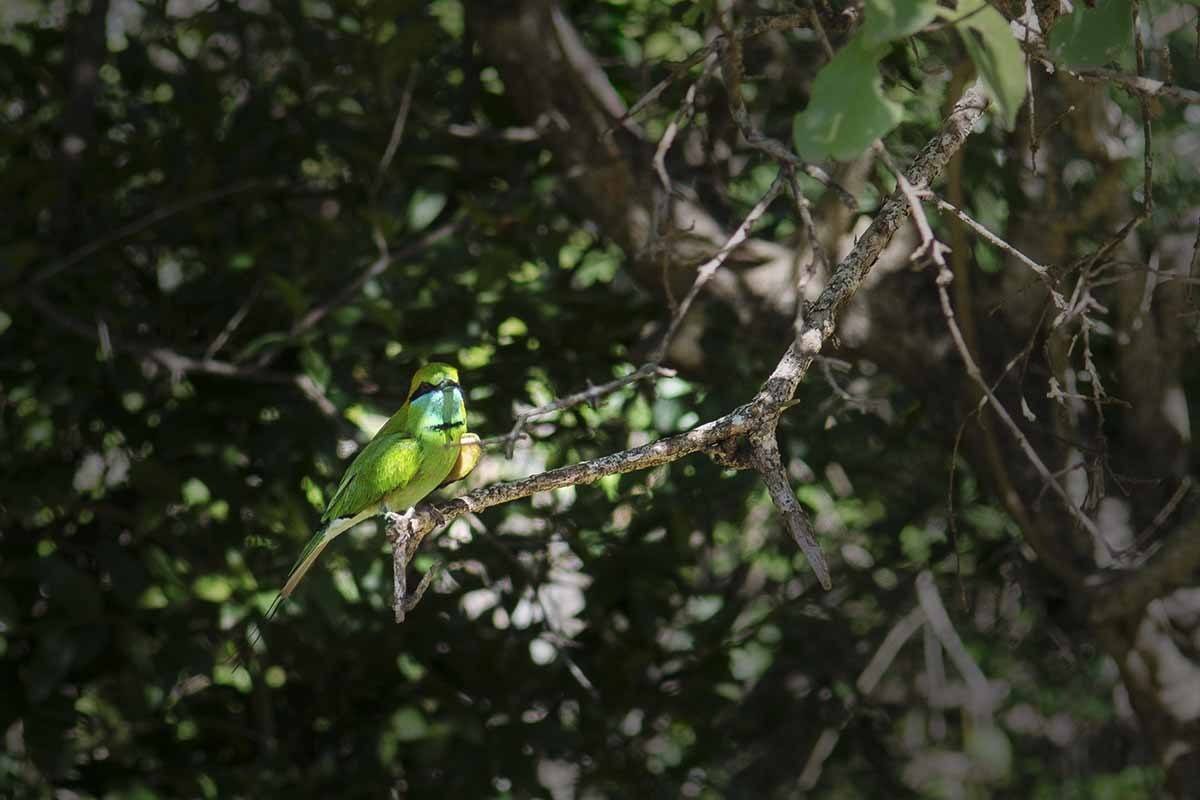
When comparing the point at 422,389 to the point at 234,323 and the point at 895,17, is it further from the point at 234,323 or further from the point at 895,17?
the point at 895,17

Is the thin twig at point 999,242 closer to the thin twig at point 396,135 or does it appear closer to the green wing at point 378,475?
the green wing at point 378,475

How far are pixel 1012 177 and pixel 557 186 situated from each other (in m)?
1.17

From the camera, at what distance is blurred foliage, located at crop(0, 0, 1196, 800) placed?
3.52 m

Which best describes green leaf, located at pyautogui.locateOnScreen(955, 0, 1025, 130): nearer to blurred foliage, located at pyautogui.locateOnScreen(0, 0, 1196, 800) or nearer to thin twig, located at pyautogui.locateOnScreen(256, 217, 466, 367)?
blurred foliage, located at pyautogui.locateOnScreen(0, 0, 1196, 800)

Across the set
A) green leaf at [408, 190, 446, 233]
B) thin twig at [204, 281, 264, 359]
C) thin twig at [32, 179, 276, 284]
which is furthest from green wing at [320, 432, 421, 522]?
thin twig at [32, 179, 276, 284]

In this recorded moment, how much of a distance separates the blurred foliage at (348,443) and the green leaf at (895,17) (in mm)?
2028

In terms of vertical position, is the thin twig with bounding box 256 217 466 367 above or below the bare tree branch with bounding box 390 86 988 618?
below

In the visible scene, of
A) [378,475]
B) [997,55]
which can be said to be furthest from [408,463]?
[997,55]

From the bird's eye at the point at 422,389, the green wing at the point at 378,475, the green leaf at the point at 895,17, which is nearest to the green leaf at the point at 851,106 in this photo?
the green leaf at the point at 895,17

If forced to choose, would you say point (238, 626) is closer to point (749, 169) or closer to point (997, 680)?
point (749, 169)

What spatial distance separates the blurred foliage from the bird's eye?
49 centimetres

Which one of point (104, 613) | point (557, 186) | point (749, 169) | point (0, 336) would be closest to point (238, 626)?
point (104, 613)

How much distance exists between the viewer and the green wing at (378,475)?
8.86 feet

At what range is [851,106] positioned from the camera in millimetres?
1377
